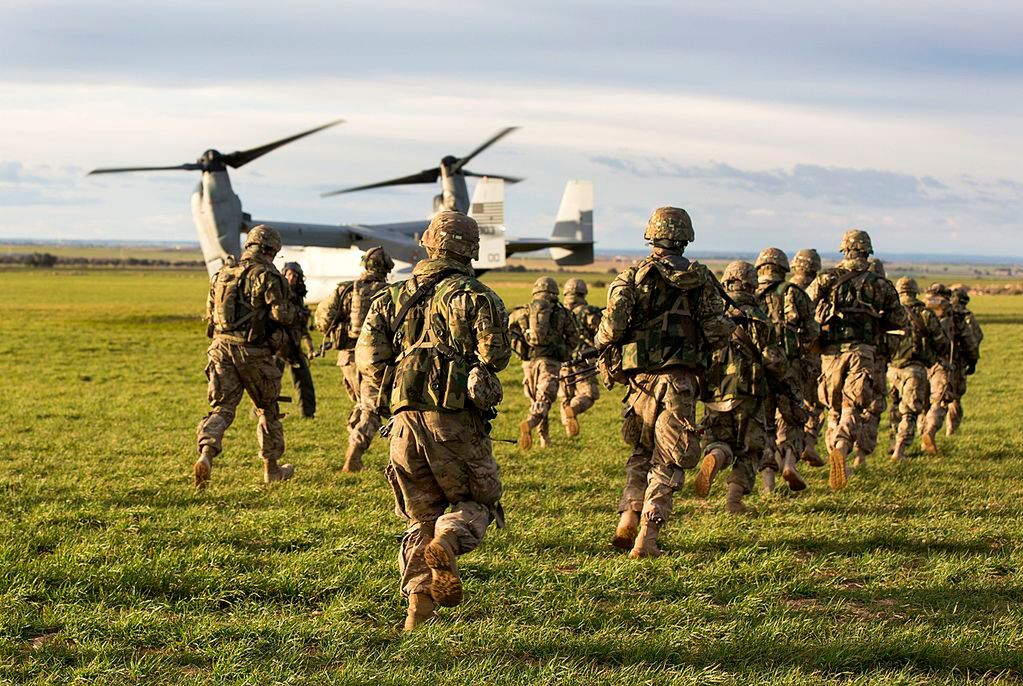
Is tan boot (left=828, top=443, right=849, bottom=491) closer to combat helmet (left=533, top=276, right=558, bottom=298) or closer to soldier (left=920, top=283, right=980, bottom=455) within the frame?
soldier (left=920, top=283, right=980, bottom=455)

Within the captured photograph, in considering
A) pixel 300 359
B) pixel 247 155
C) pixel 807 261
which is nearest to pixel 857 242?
pixel 807 261

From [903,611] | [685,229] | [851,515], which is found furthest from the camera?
[851,515]

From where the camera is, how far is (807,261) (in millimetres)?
12117

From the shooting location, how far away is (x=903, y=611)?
7070 mm

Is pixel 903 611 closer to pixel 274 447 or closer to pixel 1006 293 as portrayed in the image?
pixel 274 447

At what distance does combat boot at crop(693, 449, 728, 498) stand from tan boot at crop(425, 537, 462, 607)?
10.2ft

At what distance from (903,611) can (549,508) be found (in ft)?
12.1

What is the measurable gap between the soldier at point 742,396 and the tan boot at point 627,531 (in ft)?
5.62

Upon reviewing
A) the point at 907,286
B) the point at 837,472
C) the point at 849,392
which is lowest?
the point at 837,472

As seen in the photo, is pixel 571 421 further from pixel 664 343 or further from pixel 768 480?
pixel 664 343

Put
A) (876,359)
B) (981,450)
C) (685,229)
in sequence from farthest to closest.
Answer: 1. (981,450)
2. (876,359)
3. (685,229)

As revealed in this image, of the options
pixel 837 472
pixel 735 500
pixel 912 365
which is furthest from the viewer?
pixel 912 365

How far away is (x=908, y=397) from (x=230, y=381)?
791 cm

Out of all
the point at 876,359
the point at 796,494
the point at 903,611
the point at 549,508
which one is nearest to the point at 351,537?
the point at 549,508
